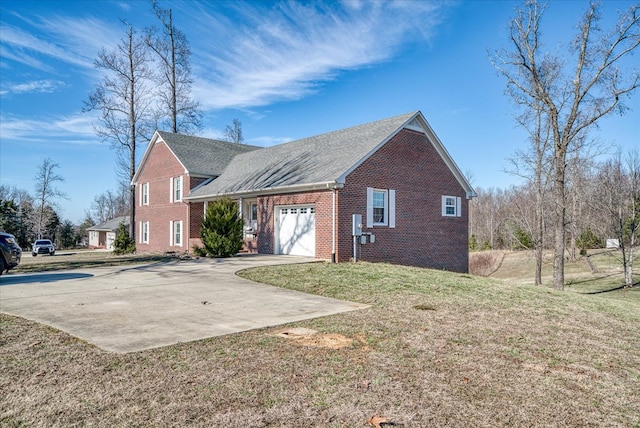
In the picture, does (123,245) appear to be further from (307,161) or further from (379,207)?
(379,207)

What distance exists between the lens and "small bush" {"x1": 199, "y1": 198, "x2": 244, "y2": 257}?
1711 cm

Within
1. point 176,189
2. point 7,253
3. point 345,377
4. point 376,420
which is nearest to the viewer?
point 376,420

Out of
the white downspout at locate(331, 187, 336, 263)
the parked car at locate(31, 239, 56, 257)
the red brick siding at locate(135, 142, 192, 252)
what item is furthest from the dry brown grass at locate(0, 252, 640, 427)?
the parked car at locate(31, 239, 56, 257)

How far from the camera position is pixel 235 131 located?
167 ft

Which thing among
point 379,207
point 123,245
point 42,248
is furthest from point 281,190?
point 42,248

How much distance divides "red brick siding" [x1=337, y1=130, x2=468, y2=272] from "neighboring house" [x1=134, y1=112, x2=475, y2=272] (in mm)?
39

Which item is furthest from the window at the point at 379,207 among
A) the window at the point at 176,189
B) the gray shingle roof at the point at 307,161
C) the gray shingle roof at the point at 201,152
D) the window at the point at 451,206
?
the window at the point at 176,189

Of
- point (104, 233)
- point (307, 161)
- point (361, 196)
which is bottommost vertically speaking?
point (104, 233)

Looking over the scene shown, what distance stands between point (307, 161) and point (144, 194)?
15.1m

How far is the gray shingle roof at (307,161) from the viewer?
53.5 feet

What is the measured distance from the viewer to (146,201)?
28.3m

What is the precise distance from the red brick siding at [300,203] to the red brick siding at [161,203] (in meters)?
7.02

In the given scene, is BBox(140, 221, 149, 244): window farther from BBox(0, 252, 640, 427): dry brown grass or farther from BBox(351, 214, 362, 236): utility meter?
BBox(0, 252, 640, 427): dry brown grass

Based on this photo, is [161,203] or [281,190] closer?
[281,190]
